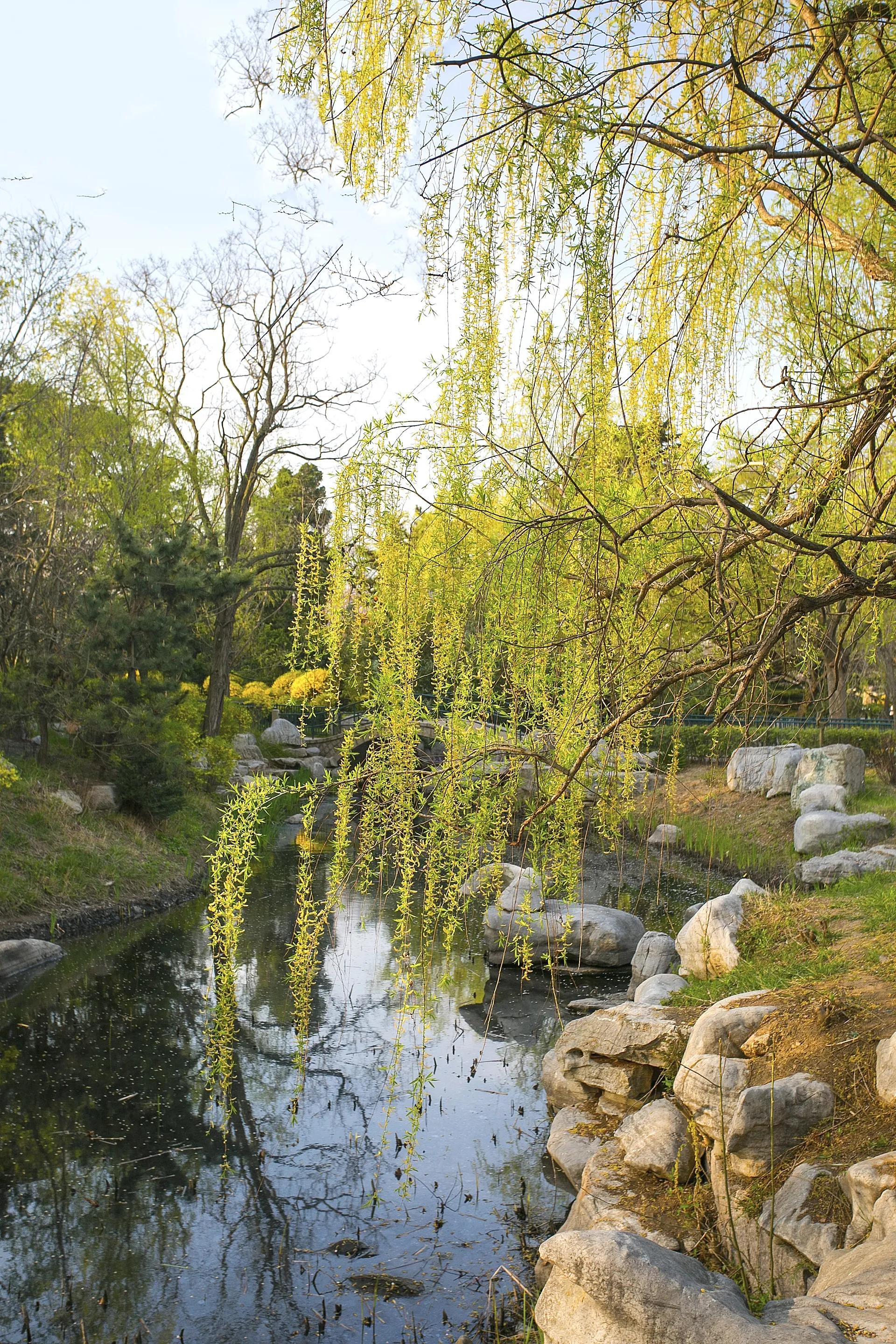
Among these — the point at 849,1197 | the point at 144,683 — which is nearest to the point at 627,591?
the point at 849,1197

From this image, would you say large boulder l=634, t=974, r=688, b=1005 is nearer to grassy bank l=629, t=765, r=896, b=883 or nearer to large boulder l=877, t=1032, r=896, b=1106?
large boulder l=877, t=1032, r=896, b=1106

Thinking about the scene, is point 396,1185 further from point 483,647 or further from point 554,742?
point 483,647

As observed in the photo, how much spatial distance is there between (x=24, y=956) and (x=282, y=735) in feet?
33.1

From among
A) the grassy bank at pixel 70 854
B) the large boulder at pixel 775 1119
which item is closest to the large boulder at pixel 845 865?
the large boulder at pixel 775 1119

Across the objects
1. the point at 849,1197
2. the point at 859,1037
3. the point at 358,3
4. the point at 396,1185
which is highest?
the point at 358,3

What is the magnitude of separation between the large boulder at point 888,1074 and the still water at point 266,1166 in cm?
145

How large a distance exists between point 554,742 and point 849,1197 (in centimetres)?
152

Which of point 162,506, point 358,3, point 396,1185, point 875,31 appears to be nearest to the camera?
point 358,3

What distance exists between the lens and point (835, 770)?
1038 cm

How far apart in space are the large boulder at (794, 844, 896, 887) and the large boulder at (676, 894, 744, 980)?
204 centimetres

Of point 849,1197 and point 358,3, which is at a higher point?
point 358,3

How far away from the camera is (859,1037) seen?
3.31m

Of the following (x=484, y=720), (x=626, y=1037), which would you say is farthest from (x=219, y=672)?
(x=484, y=720)

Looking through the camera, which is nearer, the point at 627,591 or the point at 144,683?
the point at 627,591
